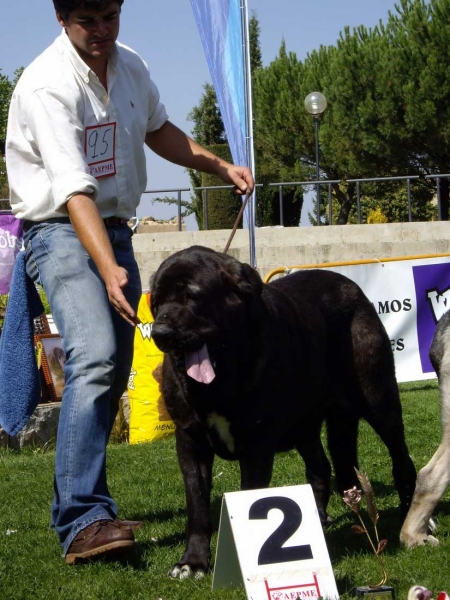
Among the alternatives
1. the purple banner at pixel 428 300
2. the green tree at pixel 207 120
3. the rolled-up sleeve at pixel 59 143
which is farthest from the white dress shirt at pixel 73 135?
the green tree at pixel 207 120

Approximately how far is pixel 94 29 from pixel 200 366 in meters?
1.51

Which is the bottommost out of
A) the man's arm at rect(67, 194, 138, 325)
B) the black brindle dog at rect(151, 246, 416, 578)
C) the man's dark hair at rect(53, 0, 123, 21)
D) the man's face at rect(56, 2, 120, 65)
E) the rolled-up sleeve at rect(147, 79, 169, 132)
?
the black brindle dog at rect(151, 246, 416, 578)

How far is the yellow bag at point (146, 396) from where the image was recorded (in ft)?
25.5

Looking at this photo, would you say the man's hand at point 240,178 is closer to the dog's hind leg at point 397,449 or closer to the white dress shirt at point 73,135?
the white dress shirt at point 73,135

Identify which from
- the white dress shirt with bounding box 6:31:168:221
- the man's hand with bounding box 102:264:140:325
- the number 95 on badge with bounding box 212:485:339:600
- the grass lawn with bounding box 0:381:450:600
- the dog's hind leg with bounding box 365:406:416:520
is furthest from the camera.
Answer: the dog's hind leg with bounding box 365:406:416:520

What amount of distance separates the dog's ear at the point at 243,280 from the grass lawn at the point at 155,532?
1198 mm

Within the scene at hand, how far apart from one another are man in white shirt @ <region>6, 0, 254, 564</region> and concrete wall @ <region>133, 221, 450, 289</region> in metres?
9.38

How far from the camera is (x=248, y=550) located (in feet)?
9.94

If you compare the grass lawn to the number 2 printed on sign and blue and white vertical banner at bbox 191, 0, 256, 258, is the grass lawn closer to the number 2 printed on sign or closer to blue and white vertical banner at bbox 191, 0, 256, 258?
the number 2 printed on sign

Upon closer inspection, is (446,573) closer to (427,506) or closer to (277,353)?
(427,506)

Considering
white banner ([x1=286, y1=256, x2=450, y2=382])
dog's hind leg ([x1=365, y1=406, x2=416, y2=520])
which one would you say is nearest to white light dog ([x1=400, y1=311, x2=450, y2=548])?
dog's hind leg ([x1=365, y1=406, x2=416, y2=520])

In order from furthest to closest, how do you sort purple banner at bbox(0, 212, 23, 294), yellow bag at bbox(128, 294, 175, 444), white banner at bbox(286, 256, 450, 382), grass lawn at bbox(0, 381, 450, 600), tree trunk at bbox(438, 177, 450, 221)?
1. tree trunk at bbox(438, 177, 450, 221)
2. purple banner at bbox(0, 212, 23, 294)
3. white banner at bbox(286, 256, 450, 382)
4. yellow bag at bbox(128, 294, 175, 444)
5. grass lawn at bbox(0, 381, 450, 600)

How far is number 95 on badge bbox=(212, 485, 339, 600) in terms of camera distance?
2.98 meters

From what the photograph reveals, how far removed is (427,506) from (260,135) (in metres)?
38.4
